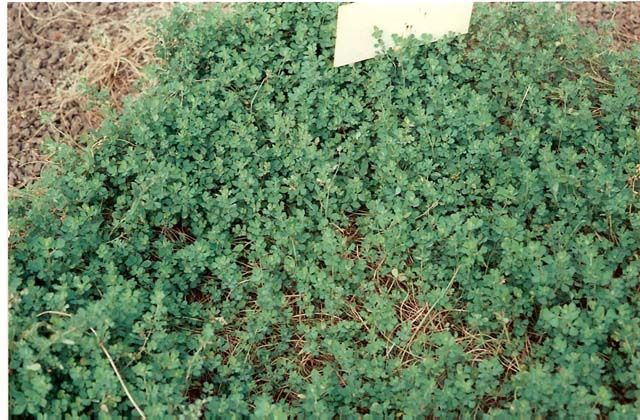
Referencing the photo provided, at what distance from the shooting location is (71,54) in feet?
14.0

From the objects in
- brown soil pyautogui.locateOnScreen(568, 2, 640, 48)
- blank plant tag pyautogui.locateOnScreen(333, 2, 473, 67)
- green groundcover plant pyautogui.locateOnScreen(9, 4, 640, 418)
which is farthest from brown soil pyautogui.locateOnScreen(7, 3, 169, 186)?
brown soil pyautogui.locateOnScreen(568, 2, 640, 48)

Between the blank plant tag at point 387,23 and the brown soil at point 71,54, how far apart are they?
95cm

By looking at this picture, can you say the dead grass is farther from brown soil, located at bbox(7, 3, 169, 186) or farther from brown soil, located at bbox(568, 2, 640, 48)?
brown soil, located at bbox(568, 2, 640, 48)

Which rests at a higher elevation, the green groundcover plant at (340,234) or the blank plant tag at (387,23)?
the blank plant tag at (387,23)

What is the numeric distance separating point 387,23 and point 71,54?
1704 millimetres

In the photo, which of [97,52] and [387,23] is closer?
[387,23]

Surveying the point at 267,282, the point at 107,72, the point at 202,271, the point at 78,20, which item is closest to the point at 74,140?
the point at 107,72

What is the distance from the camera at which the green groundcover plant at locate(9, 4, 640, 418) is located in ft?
9.01

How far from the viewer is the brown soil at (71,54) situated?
3.98 metres

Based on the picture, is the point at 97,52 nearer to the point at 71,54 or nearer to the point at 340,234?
the point at 71,54

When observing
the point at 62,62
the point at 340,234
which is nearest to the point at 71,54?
the point at 62,62

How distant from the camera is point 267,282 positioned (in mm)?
3020

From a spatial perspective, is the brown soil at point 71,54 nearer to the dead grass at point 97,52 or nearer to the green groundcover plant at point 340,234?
the dead grass at point 97,52

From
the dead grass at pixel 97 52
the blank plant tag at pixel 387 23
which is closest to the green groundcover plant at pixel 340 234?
the blank plant tag at pixel 387 23
